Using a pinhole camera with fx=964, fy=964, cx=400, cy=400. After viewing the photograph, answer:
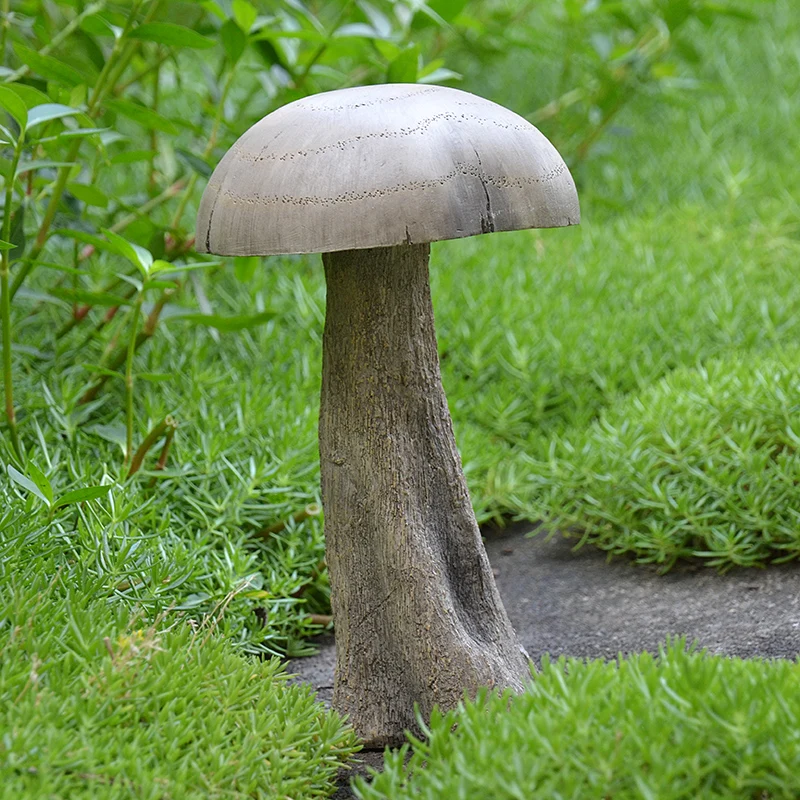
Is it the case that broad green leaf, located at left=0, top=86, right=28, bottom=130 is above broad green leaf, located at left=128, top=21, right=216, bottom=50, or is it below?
below

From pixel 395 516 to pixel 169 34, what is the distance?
4.35 feet

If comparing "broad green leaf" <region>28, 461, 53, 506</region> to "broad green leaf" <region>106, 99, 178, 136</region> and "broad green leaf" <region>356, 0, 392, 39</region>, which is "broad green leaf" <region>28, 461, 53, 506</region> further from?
"broad green leaf" <region>356, 0, 392, 39</region>

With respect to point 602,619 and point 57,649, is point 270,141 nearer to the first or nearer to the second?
point 57,649

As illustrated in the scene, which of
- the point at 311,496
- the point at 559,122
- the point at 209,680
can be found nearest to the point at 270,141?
the point at 209,680

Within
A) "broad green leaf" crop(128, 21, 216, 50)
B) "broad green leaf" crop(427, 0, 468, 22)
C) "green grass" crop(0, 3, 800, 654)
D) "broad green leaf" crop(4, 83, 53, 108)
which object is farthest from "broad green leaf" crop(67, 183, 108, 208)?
"broad green leaf" crop(427, 0, 468, 22)

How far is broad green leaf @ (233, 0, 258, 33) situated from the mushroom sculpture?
1.02 meters

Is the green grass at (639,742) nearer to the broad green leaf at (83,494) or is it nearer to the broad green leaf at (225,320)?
the broad green leaf at (83,494)

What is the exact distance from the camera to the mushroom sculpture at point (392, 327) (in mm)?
1535

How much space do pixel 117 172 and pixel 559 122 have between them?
2173mm

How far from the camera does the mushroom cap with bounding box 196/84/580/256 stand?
1.51 m

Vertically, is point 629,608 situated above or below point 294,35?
below

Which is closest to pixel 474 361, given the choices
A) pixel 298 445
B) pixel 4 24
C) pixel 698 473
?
pixel 298 445

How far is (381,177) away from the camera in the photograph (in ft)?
4.99

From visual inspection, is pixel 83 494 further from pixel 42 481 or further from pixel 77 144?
pixel 77 144
